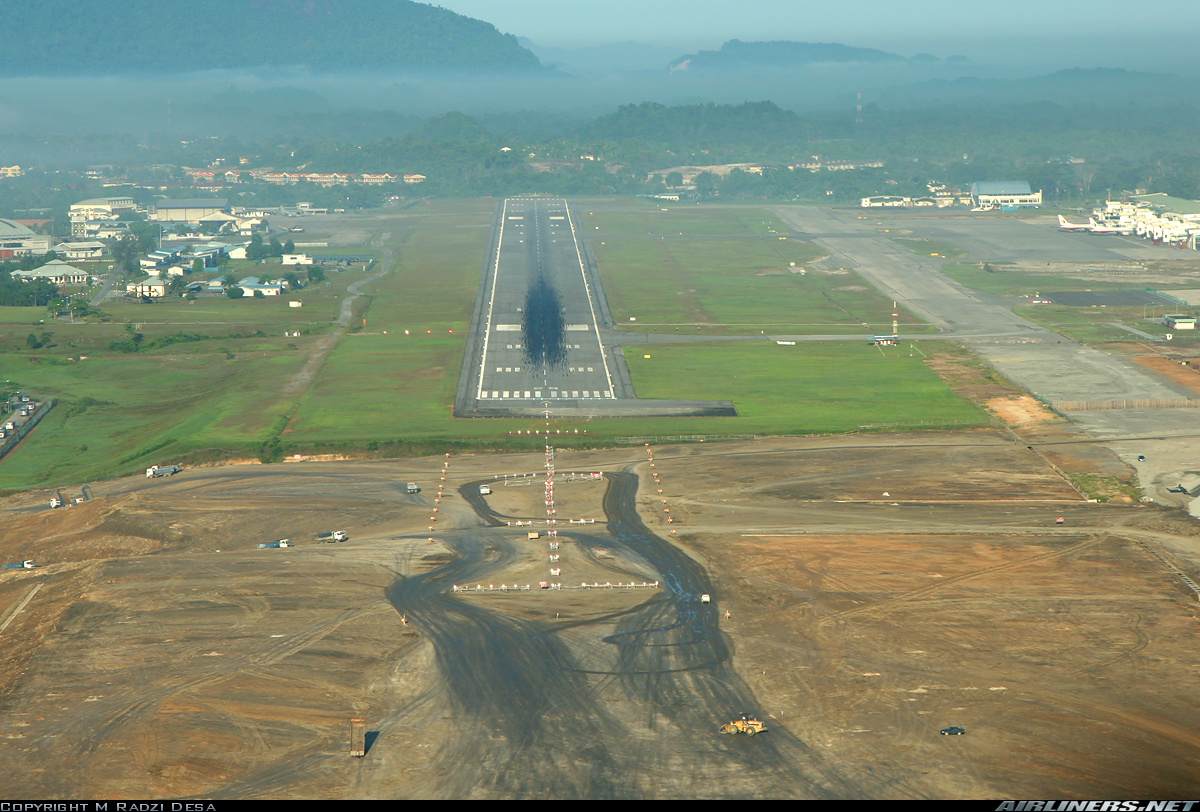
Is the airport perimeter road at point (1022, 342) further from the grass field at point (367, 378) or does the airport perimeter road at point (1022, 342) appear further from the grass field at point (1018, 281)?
the grass field at point (367, 378)

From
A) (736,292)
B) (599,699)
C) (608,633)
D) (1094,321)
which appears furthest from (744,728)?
(736,292)

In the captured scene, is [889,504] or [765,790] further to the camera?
[889,504]

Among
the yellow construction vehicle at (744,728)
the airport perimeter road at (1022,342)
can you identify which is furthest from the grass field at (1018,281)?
the yellow construction vehicle at (744,728)

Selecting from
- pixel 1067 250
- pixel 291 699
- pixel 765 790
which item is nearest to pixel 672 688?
pixel 765 790

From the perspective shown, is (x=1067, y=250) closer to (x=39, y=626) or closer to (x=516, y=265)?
(x=516, y=265)

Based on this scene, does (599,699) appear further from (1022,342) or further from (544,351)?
(1022,342)
